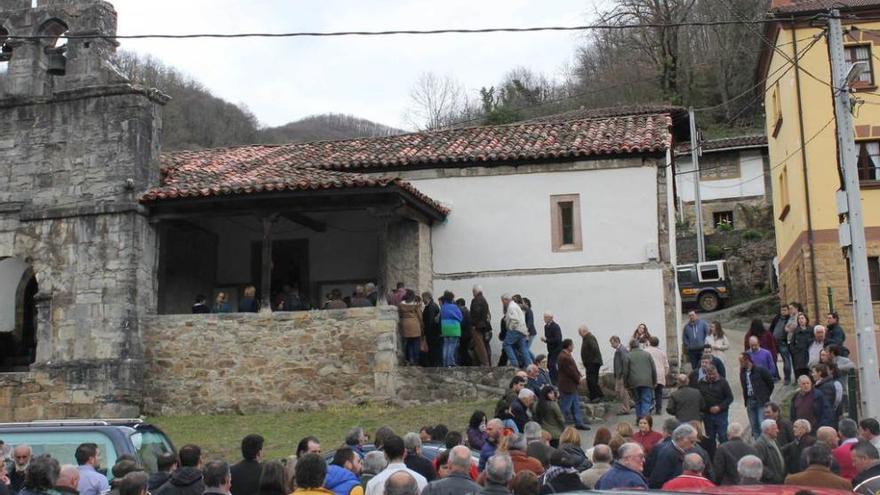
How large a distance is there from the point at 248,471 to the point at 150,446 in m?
2.20

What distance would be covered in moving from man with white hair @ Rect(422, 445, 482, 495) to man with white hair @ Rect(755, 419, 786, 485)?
3.95 m

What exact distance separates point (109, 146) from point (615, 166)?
10510 millimetres

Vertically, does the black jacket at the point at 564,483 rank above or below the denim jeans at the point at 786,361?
below

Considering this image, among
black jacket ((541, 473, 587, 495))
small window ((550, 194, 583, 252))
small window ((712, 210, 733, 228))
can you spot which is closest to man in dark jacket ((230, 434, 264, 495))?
black jacket ((541, 473, 587, 495))

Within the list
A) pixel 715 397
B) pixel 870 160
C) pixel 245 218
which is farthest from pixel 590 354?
pixel 870 160

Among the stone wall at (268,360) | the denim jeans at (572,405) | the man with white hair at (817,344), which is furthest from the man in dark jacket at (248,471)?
the man with white hair at (817,344)

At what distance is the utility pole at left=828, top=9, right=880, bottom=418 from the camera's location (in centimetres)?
1311

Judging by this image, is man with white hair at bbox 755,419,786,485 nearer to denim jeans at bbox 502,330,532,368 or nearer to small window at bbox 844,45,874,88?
denim jeans at bbox 502,330,532,368

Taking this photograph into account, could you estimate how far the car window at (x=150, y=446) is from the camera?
32.7 feet

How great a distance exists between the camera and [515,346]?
19484 mm

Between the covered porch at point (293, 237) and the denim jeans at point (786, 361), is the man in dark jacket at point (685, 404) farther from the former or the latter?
the covered porch at point (293, 237)

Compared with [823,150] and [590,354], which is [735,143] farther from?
[590,354]

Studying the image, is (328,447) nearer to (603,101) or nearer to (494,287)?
(494,287)

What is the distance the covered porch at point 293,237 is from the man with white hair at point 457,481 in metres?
12.2
